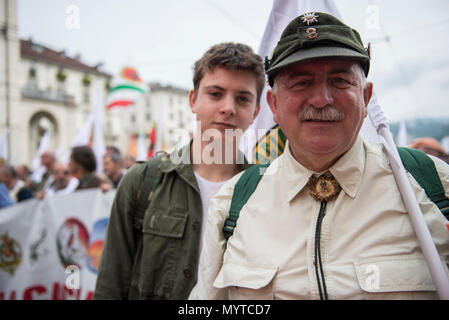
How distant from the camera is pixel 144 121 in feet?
200

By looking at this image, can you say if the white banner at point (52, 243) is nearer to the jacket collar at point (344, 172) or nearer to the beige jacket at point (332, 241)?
the beige jacket at point (332, 241)

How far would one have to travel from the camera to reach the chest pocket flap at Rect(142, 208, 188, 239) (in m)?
1.86

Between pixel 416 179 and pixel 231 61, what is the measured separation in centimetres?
120

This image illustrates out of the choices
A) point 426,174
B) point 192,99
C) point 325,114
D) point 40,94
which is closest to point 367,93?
point 325,114

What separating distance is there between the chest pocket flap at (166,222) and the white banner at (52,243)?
2.15 m

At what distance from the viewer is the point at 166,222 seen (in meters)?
1.88

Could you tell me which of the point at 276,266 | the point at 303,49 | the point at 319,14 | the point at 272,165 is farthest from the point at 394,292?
the point at 319,14

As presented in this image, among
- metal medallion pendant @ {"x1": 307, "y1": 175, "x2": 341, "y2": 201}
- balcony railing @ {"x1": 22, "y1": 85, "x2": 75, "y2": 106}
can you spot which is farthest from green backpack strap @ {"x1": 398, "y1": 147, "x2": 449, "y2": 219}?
balcony railing @ {"x1": 22, "y1": 85, "x2": 75, "y2": 106}

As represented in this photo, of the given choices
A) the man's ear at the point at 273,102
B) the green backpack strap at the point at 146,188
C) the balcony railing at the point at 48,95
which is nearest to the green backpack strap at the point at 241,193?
the man's ear at the point at 273,102

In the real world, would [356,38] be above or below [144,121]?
below

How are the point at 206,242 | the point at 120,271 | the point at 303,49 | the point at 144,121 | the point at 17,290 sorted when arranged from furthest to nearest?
the point at 144,121, the point at 17,290, the point at 120,271, the point at 206,242, the point at 303,49

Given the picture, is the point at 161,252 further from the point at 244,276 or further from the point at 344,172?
the point at 344,172
